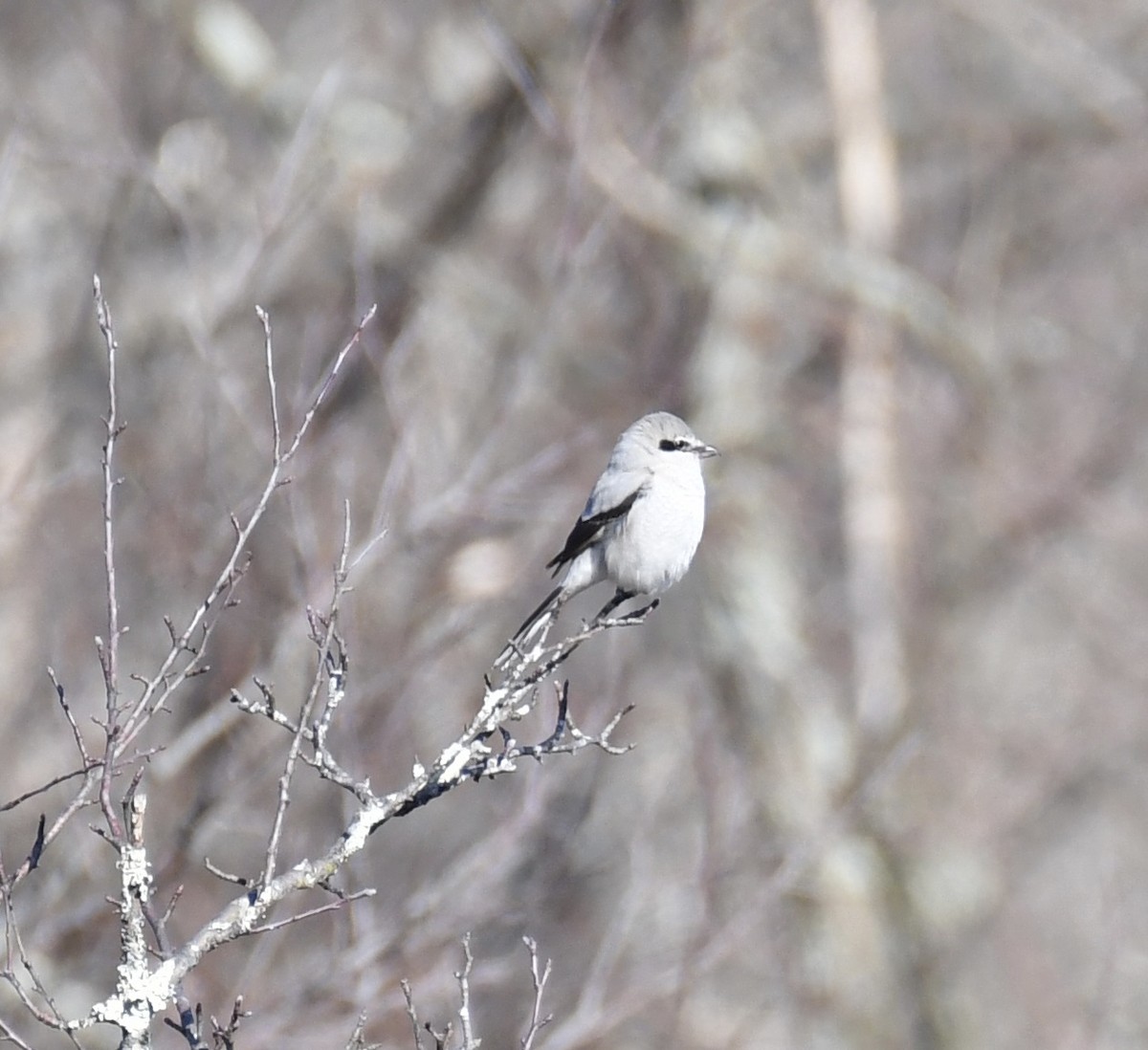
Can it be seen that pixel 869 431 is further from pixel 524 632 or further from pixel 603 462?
pixel 524 632

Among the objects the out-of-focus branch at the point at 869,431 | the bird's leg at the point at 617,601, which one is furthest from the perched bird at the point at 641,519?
the out-of-focus branch at the point at 869,431

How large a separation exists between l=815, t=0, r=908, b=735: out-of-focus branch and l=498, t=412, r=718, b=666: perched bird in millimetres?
6581

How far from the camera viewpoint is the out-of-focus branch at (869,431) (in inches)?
447

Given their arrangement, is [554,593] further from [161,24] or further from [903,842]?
[903,842]

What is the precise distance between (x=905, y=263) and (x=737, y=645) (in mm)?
3482

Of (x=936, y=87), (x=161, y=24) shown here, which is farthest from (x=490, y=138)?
(x=936, y=87)

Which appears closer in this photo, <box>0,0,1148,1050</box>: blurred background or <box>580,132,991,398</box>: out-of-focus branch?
<box>0,0,1148,1050</box>: blurred background

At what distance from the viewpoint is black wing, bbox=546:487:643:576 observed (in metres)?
4.66

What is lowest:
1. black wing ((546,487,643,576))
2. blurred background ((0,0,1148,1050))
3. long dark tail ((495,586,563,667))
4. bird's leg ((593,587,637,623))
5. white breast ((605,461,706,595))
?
long dark tail ((495,586,563,667))

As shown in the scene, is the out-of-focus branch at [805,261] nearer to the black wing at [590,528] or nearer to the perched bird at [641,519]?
the perched bird at [641,519]

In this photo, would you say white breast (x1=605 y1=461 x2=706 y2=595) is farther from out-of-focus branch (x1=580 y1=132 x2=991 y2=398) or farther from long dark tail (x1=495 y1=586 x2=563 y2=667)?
out-of-focus branch (x1=580 y1=132 x2=991 y2=398)

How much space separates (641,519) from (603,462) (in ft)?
14.7

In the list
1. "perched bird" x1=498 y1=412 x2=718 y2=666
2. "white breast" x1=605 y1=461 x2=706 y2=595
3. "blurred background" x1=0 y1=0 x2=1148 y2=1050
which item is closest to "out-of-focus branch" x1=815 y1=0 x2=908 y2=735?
"blurred background" x1=0 y1=0 x2=1148 y2=1050

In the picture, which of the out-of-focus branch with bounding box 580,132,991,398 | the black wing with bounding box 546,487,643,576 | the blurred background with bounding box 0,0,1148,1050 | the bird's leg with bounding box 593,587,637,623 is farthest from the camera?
the out-of-focus branch with bounding box 580,132,991,398
